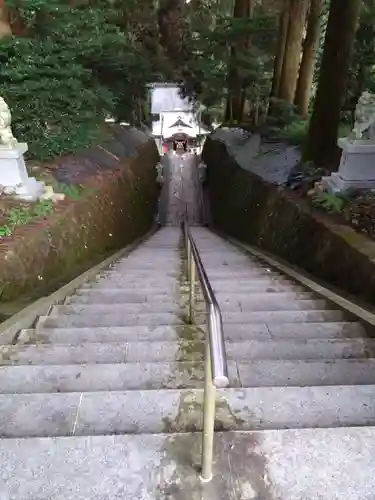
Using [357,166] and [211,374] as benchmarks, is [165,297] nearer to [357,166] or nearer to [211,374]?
[211,374]

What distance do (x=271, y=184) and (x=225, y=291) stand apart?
4615 millimetres

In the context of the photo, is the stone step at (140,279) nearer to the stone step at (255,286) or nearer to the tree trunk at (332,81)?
the stone step at (255,286)

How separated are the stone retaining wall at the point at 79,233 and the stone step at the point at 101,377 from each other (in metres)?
2.09

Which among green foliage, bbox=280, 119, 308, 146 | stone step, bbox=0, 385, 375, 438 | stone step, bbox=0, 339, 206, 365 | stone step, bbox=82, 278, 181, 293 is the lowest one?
stone step, bbox=82, 278, 181, 293

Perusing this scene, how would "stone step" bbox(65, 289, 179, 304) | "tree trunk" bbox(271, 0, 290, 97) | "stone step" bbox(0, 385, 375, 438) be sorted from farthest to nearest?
"tree trunk" bbox(271, 0, 290, 97)
"stone step" bbox(65, 289, 179, 304)
"stone step" bbox(0, 385, 375, 438)

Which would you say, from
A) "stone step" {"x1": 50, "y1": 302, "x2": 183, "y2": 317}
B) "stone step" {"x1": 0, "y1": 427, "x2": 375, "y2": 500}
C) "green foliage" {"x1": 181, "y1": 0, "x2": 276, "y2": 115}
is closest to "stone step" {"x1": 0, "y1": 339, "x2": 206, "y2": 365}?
"stone step" {"x1": 50, "y1": 302, "x2": 183, "y2": 317}

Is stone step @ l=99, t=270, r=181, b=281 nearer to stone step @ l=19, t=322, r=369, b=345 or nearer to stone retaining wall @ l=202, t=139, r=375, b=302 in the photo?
stone retaining wall @ l=202, t=139, r=375, b=302

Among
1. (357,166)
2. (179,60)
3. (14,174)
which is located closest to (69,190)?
(14,174)

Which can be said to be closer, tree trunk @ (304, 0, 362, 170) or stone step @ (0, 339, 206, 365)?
stone step @ (0, 339, 206, 365)

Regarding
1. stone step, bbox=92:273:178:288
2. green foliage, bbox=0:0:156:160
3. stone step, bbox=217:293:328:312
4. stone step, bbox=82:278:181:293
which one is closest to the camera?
stone step, bbox=217:293:328:312

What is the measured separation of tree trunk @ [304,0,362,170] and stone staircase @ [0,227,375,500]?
506cm

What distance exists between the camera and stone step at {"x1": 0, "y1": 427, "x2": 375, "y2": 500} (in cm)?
154

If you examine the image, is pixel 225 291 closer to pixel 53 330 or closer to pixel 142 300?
pixel 142 300

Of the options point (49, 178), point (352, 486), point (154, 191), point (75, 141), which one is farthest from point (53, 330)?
point (154, 191)
